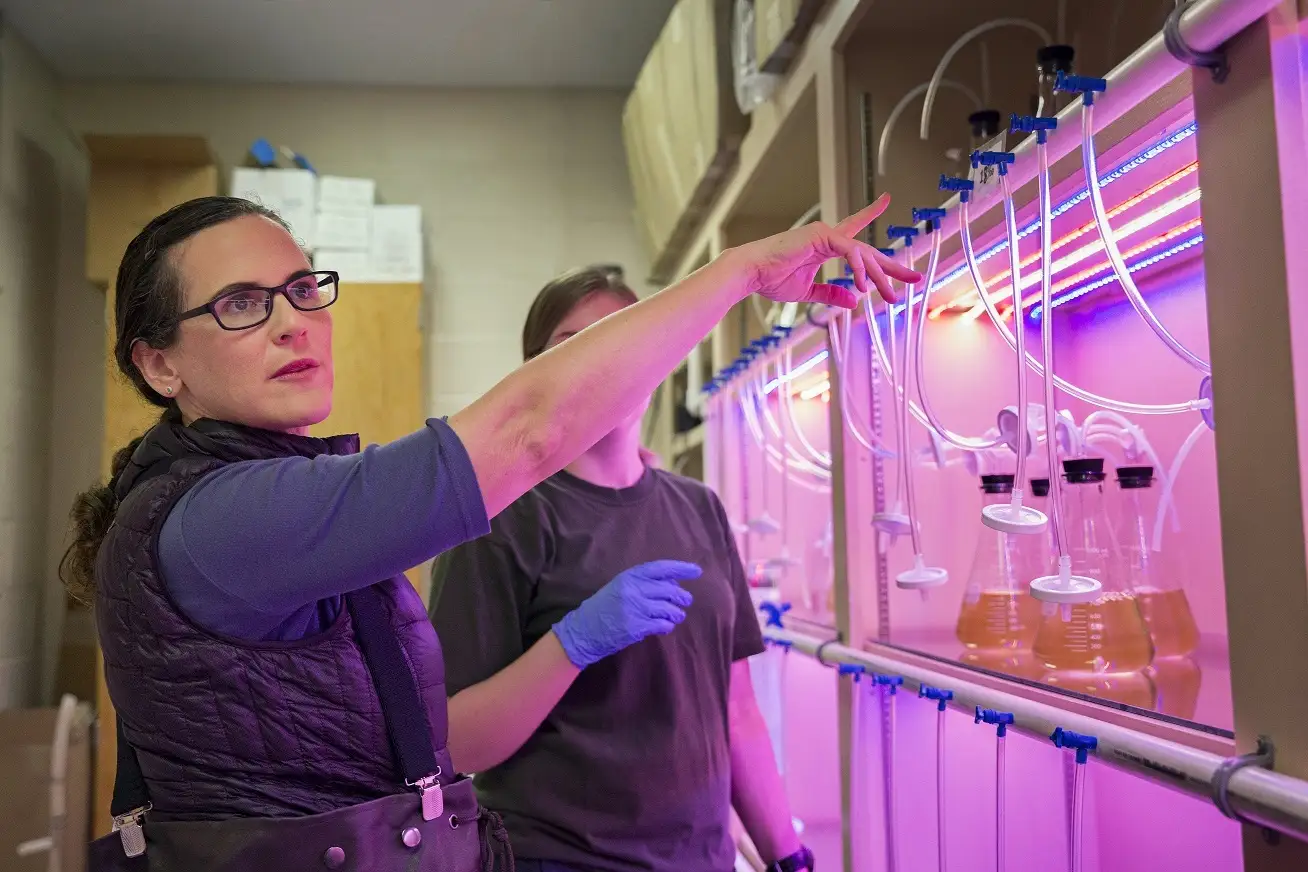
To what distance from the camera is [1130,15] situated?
1.59 meters

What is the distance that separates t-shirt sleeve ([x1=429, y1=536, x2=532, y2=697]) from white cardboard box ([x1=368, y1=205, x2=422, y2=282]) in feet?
7.64

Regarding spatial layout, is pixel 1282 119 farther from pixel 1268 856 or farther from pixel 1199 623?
pixel 1199 623

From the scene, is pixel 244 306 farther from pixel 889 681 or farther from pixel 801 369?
pixel 801 369

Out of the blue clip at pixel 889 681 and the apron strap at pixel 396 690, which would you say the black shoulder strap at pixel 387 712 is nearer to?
the apron strap at pixel 396 690

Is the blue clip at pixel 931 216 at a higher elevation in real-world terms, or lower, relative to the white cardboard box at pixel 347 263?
lower

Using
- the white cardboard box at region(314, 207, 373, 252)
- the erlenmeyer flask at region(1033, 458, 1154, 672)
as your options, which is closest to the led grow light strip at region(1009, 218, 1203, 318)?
the erlenmeyer flask at region(1033, 458, 1154, 672)

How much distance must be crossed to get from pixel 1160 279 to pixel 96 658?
328 cm

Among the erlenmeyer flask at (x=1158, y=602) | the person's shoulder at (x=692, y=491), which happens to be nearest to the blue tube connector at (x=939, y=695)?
the erlenmeyer flask at (x=1158, y=602)

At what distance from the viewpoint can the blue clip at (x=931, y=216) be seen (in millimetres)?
1178

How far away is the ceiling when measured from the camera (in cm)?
345

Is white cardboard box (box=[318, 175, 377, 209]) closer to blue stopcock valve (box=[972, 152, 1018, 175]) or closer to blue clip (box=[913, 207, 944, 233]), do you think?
blue clip (box=[913, 207, 944, 233])

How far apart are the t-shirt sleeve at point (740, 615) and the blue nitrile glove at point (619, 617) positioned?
0.29 meters

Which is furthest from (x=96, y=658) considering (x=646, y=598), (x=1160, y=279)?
(x=1160, y=279)

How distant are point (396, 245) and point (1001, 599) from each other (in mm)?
2671
